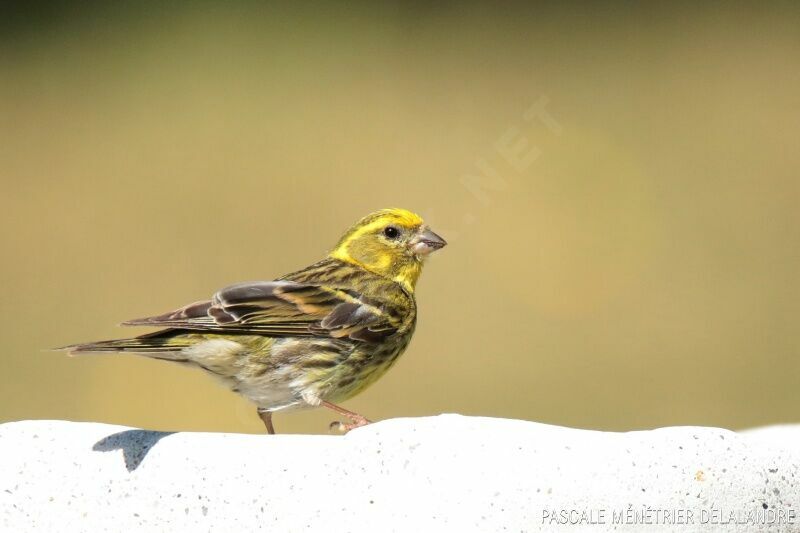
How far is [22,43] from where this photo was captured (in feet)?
25.9

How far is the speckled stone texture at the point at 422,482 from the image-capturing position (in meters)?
2.01

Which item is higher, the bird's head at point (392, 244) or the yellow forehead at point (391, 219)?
the yellow forehead at point (391, 219)

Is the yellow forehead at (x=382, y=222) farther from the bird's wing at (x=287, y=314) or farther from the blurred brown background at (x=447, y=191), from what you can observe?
the blurred brown background at (x=447, y=191)

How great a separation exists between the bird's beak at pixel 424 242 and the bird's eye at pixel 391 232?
0.13ft

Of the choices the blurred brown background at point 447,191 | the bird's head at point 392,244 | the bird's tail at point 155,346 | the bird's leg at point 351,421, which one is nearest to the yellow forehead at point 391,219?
the bird's head at point 392,244

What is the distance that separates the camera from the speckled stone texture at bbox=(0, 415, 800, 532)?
201cm

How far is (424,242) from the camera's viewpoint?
11.2 feet

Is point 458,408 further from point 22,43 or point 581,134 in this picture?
point 22,43

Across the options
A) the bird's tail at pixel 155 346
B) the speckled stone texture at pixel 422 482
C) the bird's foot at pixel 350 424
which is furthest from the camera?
the bird's foot at pixel 350 424

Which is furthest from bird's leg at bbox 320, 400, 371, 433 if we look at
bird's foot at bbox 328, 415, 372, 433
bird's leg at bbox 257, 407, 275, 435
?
bird's leg at bbox 257, 407, 275, 435

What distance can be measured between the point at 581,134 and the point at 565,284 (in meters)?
1.23

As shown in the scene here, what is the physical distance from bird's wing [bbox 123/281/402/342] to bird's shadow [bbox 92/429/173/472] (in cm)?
44

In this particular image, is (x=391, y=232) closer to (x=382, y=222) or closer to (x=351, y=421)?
(x=382, y=222)

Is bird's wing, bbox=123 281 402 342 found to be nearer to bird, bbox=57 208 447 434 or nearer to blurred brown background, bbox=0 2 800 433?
bird, bbox=57 208 447 434
